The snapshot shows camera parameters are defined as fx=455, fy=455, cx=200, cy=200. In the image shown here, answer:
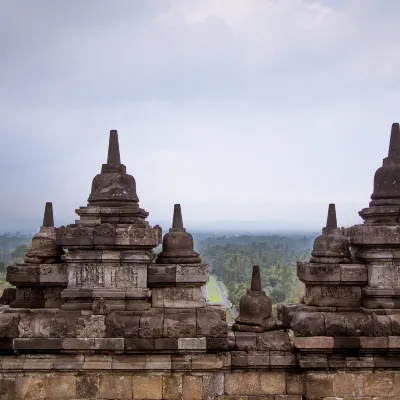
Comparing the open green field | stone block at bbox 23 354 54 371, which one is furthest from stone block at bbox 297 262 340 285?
the open green field

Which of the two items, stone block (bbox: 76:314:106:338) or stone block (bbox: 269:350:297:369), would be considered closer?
stone block (bbox: 76:314:106:338)

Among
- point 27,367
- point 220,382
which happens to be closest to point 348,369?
point 220,382

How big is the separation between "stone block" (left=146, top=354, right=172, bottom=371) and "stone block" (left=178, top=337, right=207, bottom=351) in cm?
25

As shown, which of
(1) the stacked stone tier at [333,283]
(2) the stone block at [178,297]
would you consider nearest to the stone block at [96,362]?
(2) the stone block at [178,297]

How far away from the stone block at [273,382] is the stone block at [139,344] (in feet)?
5.15

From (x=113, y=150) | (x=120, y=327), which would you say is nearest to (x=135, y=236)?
(x=120, y=327)

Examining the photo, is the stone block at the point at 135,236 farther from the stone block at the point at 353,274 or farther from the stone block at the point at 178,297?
the stone block at the point at 353,274

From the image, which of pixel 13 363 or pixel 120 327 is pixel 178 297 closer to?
pixel 120 327

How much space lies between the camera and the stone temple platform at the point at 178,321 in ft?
19.6

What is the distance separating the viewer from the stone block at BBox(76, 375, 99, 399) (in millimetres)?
6004

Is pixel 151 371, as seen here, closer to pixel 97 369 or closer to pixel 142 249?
pixel 97 369

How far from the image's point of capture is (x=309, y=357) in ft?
19.9

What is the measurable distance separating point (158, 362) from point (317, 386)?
2147 mm

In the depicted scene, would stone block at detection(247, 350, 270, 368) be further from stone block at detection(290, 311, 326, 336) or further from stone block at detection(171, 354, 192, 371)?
Answer: stone block at detection(171, 354, 192, 371)
